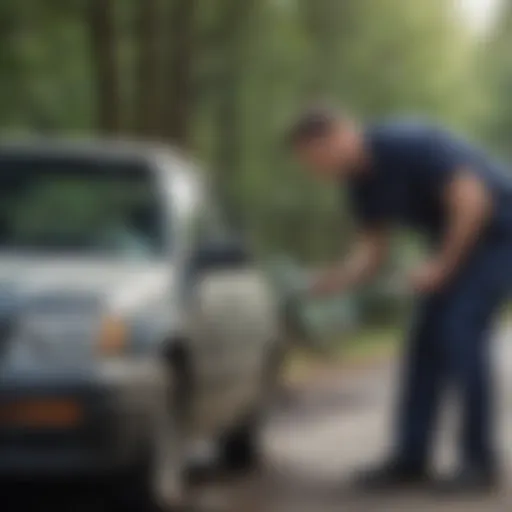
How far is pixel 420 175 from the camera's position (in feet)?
30.4

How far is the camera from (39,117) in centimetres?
1817

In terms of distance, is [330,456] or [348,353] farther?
[348,353]

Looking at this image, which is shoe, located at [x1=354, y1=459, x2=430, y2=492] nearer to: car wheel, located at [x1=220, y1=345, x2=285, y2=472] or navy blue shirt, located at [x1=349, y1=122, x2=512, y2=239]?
car wheel, located at [x1=220, y1=345, x2=285, y2=472]

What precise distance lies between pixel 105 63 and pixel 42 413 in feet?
34.3

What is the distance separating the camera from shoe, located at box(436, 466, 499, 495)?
8.84 m

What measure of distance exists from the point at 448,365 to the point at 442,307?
26cm

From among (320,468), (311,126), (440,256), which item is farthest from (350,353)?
(311,126)

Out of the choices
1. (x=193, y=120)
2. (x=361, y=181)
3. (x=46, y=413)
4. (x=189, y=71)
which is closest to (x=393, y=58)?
(x=193, y=120)

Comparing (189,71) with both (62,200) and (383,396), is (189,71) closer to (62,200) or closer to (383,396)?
(383,396)

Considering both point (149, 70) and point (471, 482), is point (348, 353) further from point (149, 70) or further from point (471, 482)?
point (471, 482)

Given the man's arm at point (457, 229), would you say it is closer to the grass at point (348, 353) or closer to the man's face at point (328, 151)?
the man's face at point (328, 151)

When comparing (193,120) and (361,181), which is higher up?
(193,120)

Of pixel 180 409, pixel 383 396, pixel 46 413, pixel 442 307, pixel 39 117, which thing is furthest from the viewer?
pixel 39 117

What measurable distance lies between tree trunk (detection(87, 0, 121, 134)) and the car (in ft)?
22.9
